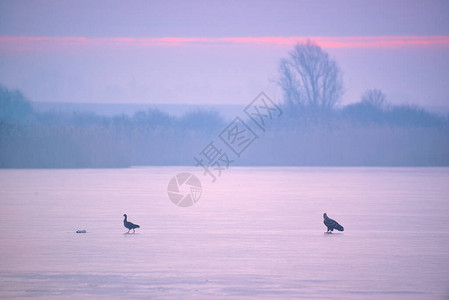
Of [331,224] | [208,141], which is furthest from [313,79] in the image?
[331,224]

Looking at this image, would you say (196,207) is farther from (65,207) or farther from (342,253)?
(342,253)

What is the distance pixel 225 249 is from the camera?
26.6 feet

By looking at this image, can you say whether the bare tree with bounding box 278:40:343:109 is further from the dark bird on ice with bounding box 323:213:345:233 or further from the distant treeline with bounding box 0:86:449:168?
the dark bird on ice with bounding box 323:213:345:233

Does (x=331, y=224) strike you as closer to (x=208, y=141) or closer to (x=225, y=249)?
(x=225, y=249)

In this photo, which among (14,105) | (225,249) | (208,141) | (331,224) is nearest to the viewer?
(225,249)

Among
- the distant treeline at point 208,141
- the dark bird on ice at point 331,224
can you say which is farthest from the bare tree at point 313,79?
the dark bird on ice at point 331,224

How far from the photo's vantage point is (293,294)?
5656mm

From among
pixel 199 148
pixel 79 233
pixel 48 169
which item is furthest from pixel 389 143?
pixel 79 233

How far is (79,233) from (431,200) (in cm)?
856

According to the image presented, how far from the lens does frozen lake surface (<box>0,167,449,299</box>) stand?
593 cm

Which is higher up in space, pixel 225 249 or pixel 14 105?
pixel 14 105

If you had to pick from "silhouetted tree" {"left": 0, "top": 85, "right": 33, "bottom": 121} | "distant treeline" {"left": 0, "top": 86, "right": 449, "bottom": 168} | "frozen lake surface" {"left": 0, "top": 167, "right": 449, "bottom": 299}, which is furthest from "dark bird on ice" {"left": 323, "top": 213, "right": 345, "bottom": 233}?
"silhouetted tree" {"left": 0, "top": 85, "right": 33, "bottom": 121}

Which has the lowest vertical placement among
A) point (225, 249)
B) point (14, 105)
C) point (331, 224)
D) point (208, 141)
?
point (225, 249)

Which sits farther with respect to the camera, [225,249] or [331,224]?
[331,224]
